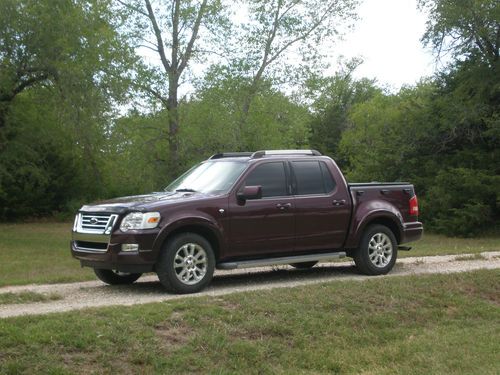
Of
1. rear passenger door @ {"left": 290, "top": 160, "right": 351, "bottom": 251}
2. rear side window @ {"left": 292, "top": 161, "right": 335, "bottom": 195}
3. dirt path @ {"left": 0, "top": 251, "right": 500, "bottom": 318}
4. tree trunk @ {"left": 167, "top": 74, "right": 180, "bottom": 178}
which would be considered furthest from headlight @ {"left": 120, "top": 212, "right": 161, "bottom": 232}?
tree trunk @ {"left": 167, "top": 74, "right": 180, "bottom": 178}

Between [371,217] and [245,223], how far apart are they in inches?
90.7

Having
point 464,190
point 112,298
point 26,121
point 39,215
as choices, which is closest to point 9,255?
point 26,121

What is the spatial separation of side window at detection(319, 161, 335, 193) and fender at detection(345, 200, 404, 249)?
0.56 metres

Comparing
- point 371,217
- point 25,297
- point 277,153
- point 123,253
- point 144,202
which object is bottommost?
point 25,297

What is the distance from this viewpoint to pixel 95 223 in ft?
31.0

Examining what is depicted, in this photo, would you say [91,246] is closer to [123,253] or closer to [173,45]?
[123,253]

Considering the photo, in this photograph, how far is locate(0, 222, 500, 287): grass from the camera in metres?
13.8

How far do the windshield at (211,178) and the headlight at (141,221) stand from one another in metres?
1.15

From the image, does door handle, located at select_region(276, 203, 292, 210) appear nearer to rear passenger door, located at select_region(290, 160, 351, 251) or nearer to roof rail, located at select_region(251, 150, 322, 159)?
rear passenger door, located at select_region(290, 160, 351, 251)

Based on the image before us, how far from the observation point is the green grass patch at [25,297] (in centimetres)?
905

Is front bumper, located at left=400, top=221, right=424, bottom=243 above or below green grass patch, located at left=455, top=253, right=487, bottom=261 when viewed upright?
above

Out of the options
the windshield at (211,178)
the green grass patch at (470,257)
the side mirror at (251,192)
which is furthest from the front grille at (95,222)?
the green grass patch at (470,257)

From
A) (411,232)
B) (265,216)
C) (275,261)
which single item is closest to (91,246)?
(265,216)

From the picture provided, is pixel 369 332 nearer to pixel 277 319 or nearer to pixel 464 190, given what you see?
pixel 277 319
